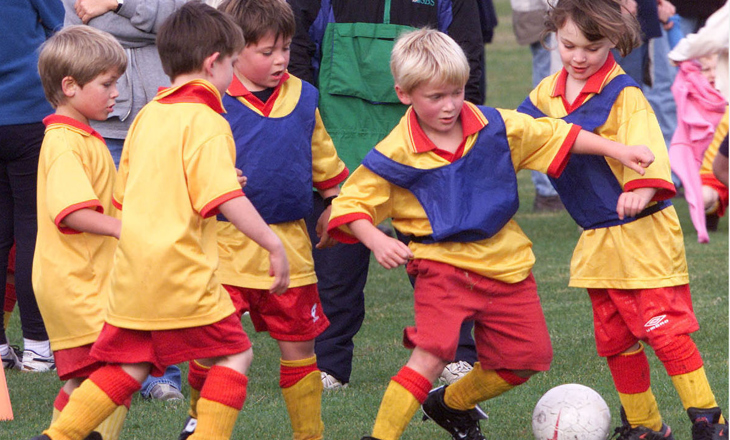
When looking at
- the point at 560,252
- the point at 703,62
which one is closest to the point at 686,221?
the point at 560,252

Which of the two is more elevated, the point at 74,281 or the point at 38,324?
the point at 74,281

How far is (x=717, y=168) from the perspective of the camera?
320 centimetres

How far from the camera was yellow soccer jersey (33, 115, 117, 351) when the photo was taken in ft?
12.2

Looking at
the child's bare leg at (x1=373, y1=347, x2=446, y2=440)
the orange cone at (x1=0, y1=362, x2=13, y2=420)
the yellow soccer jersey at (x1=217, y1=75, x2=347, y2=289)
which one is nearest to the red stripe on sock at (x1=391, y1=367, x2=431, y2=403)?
the child's bare leg at (x1=373, y1=347, x2=446, y2=440)

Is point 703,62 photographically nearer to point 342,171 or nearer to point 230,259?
point 342,171

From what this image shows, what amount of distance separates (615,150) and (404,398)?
110 cm

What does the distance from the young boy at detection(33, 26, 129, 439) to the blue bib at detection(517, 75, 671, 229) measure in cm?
161

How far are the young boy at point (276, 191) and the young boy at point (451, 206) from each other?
285 mm

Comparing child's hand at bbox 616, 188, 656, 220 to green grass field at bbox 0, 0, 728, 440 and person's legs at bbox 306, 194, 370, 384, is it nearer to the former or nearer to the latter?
green grass field at bbox 0, 0, 728, 440

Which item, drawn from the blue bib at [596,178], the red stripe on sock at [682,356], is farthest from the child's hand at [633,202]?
the red stripe on sock at [682,356]

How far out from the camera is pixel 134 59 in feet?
Answer: 16.5

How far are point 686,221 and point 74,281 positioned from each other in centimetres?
665

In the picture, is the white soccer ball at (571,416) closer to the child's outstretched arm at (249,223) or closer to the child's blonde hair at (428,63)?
the child's blonde hair at (428,63)

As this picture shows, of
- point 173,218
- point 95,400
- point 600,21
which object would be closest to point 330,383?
point 95,400
